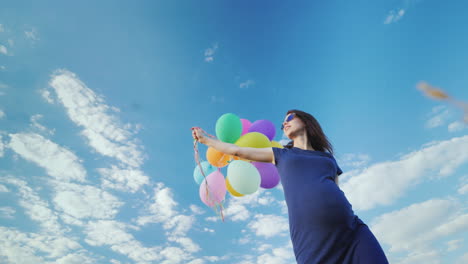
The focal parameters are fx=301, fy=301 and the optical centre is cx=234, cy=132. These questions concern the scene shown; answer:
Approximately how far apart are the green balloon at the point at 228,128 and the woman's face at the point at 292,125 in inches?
54.4

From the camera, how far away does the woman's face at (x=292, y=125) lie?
2494 mm

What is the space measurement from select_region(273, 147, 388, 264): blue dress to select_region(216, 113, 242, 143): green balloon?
186 cm

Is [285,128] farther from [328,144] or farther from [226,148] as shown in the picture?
[226,148]

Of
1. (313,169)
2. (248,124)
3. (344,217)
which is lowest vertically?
(344,217)

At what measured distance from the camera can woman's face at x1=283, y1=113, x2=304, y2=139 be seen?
249cm

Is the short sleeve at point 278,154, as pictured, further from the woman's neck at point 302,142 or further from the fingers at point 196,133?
the fingers at point 196,133

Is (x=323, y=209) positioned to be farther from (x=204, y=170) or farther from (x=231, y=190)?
(x=204, y=170)

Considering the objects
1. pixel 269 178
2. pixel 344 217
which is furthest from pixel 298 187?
pixel 269 178

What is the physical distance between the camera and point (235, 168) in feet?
11.7

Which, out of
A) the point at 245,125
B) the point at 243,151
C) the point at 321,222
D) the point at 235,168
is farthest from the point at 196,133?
the point at 245,125

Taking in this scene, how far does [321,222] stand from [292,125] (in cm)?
92

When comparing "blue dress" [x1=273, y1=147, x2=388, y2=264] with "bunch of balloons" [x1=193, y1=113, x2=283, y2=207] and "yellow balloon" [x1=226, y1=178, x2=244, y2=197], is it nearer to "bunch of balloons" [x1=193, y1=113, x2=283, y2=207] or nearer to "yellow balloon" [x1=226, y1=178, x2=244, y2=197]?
"bunch of balloons" [x1=193, y1=113, x2=283, y2=207]

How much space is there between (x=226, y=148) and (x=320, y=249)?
0.91 meters

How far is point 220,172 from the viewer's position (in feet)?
13.2
